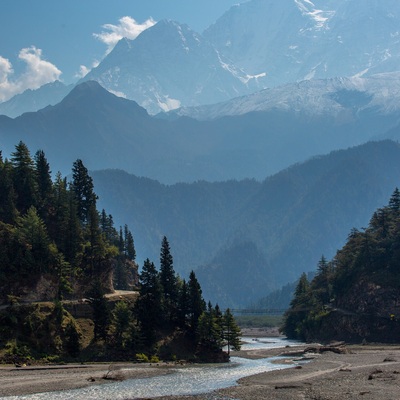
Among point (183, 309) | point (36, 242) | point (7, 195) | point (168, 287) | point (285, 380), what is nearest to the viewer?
point (285, 380)

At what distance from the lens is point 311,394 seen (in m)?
76.9

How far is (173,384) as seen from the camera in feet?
293

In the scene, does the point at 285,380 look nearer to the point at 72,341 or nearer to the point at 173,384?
the point at 173,384


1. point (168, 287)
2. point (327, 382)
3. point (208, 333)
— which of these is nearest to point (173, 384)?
point (327, 382)

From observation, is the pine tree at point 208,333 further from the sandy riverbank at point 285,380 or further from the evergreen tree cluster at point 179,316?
the sandy riverbank at point 285,380

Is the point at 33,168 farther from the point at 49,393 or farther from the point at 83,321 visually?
the point at 49,393

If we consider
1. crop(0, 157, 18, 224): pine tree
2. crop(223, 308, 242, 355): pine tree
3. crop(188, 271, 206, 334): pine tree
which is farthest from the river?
crop(0, 157, 18, 224): pine tree

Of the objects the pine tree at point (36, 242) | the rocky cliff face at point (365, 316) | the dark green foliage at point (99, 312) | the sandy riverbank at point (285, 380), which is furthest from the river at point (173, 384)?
the rocky cliff face at point (365, 316)

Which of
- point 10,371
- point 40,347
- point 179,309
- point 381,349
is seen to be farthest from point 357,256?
point 10,371

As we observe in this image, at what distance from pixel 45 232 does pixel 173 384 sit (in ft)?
173

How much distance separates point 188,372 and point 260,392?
2601 centimetres

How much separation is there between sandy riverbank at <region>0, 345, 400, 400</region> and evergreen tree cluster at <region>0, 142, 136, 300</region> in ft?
82.7

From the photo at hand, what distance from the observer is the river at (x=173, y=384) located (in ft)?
254

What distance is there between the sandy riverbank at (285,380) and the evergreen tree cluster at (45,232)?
82.7 ft
